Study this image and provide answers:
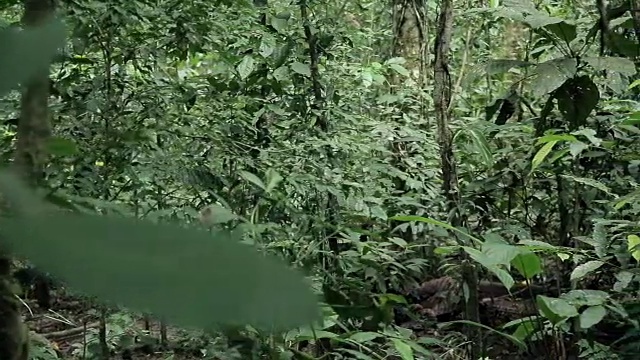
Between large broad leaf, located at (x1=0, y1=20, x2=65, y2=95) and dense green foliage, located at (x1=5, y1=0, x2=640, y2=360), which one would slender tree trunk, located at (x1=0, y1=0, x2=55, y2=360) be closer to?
large broad leaf, located at (x1=0, y1=20, x2=65, y2=95)

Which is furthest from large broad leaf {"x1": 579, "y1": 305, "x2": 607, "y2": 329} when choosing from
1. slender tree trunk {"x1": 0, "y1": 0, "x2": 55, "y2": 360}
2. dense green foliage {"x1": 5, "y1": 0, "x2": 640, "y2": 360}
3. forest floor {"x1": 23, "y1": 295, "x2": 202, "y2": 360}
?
slender tree trunk {"x1": 0, "y1": 0, "x2": 55, "y2": 360}

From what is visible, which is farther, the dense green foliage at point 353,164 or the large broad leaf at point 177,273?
the dense green foliage at point 353,164

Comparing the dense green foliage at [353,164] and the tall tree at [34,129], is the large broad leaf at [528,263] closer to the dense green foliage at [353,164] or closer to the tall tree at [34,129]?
the dense green foliage at [353,164]

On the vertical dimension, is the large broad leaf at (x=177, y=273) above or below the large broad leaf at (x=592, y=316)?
above

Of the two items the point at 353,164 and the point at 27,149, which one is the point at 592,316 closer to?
the point at 353,164

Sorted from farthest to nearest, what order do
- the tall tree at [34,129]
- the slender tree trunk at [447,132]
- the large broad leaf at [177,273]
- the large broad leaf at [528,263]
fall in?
the slender tree trunk at [447,132]
the large broad leaf at [528,263]
the tall tree at [34,129]
the large broad leaf at [177,273]

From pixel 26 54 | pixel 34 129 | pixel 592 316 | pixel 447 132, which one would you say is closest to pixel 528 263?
pixel 592 316

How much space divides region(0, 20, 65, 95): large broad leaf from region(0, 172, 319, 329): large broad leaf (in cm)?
8

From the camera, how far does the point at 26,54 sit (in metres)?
0.22

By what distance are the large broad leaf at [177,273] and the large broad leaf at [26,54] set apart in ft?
0.25

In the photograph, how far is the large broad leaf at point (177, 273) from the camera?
15cm

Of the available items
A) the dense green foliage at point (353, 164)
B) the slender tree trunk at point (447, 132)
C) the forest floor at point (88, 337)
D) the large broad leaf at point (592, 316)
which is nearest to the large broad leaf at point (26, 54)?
the dense green foliage at point (353, 164)

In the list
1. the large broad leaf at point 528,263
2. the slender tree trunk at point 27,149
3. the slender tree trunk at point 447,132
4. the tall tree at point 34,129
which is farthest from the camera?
the slender tree trunk at point 447,132

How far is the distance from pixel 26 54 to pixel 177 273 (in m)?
0.11
